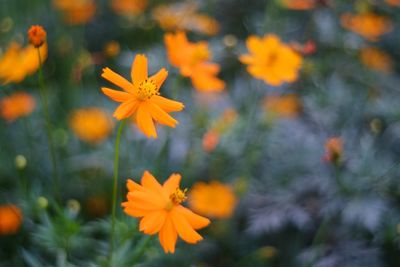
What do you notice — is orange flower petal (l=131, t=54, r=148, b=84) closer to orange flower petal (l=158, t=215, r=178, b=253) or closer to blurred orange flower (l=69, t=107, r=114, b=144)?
orange flower petal (l=158, t=215, r=178, b=253)

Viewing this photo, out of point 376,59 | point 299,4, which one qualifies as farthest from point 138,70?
point 376,59

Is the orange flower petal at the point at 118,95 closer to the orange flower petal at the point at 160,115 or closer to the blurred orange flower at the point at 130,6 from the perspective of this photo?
the orange flower petal at the point at 160,115

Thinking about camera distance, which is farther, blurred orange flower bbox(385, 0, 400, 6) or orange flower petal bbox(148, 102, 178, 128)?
blurred orange flower bbox(385, 0, 400, 6)

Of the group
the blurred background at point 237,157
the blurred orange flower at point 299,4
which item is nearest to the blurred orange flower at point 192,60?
the blurred background at point 237,157

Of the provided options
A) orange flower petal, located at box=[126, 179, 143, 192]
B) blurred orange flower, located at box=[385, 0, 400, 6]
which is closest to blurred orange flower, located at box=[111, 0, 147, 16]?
blurred orange flower, located at box=[385, 0, 400, 6]

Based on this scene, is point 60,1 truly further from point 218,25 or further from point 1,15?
point 218,25

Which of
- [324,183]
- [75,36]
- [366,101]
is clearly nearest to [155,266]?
[324,183]
